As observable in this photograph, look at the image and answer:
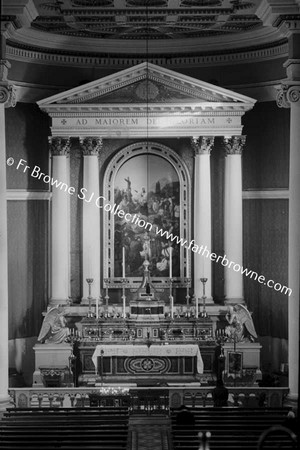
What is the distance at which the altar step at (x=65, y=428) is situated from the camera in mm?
14867

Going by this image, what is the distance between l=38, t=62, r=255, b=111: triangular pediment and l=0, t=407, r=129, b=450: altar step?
9390 millimetres

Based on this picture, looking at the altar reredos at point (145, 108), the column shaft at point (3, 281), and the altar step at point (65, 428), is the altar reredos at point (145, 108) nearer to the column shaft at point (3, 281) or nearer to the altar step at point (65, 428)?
the column shaft at point (3, 281)

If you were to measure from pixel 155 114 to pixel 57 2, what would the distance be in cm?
456

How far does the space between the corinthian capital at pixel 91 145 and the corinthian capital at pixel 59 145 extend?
0.37 meters

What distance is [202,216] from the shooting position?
25.7 meters

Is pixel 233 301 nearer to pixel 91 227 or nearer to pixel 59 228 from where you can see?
pixel 91 227

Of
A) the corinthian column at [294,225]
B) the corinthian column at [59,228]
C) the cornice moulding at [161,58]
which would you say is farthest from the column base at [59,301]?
the corinthian column at [294,225]

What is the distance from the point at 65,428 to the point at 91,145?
Result: 10.8 m

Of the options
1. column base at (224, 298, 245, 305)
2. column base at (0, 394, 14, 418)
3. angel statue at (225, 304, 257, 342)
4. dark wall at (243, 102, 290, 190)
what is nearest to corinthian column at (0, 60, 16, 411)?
column base at (0, 394, 14, 418)

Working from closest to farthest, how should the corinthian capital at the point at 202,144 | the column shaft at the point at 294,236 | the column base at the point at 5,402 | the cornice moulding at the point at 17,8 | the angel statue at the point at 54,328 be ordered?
the cornice moulding at the point at 17,8, the column base at the point at 5,402, the column shaft at the point at 294,236, the angel statue at the point at 54,328, the corinthian capital at the point at 202,144

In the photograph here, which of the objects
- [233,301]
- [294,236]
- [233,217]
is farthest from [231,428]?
[233,217]

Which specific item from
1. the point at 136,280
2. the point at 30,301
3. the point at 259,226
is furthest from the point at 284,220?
the point at 30,301

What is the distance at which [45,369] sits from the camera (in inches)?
930

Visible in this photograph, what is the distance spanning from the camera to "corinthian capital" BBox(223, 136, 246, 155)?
25.4 meters
